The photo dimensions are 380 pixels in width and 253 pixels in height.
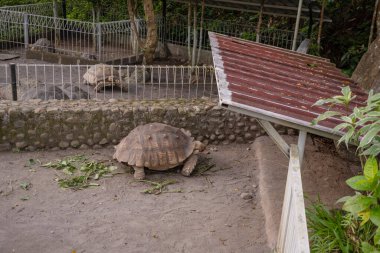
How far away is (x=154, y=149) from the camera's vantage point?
690cm

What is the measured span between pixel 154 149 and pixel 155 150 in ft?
0.07

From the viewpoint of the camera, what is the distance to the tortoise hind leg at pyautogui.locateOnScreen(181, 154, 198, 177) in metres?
7.05

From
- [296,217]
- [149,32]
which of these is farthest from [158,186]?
[149,32]

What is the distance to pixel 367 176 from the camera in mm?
2902

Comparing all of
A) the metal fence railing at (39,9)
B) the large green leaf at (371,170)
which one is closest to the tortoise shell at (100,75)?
the metal fence railing at (39,9)

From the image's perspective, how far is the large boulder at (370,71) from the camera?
6.13m

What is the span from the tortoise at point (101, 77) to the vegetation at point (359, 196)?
Result: 6.27 meters

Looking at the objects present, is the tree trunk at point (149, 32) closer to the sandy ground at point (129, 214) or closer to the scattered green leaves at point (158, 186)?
the sandy ground at point (129, 214)

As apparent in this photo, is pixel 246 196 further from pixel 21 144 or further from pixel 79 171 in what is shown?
pixel 21 144

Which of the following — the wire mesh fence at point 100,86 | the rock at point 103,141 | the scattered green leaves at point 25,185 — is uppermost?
the wire mesh fence at point 100,86

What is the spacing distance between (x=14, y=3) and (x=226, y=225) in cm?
1530

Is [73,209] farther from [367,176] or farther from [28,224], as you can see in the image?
[367,176]

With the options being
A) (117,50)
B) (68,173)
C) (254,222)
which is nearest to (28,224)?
(68,173)

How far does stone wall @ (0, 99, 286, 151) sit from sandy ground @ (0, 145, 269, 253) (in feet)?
1.41
